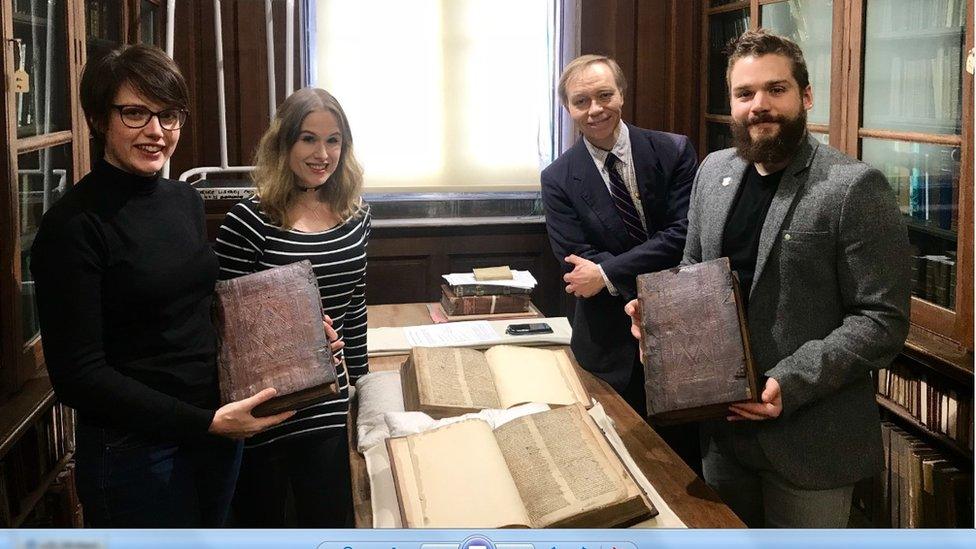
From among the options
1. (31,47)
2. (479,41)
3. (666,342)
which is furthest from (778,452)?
(479,41)

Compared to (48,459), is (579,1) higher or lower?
higher

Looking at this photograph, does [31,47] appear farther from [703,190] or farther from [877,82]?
[877,82]

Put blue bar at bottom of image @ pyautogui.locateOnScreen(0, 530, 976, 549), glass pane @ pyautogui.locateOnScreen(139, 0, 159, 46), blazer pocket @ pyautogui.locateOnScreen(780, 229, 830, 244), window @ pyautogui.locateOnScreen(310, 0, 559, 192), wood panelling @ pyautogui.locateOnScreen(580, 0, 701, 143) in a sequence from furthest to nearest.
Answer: wood panelling @ pyautogui.locateOnScreen(580, 0, 701, 143) → window @ pyautogui.locateOnScreen(310, 0, 559, 192) → glass pane @ pyautogui.locateOnScreen(139, 0, 159, 46) → blazer pocket @ pyautogui.locateOnScreen(780, 229, 830, 244) → blue bar at bottom of image @ pyautogui.locateOnScreen(0, 530, 976, 549)

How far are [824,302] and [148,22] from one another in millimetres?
1675

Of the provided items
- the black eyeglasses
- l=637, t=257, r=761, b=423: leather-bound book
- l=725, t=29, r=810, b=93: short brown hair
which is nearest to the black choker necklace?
the black eyeglasses

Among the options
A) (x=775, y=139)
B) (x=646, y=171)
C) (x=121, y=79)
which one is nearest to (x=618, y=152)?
(x=646, y=171)

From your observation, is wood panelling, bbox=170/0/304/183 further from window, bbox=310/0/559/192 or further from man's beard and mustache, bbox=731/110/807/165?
man's beard and mustache, bbox=731/110/807/165

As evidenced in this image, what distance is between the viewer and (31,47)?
130cm

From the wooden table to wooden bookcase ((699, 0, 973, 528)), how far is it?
0.53m

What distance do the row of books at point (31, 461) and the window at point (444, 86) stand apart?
1103mm

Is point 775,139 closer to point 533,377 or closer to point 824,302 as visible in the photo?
point 824,302

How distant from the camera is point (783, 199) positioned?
1164mm

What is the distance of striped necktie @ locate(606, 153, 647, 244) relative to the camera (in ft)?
5.82

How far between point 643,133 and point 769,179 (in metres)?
0.62
